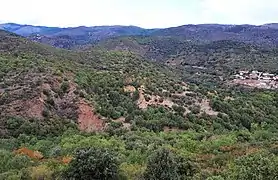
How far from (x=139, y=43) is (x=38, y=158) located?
14401 cm

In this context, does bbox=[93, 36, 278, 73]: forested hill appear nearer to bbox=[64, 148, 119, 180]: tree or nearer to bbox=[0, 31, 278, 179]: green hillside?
bbox=[0, 31, 278, 179]: green hillside

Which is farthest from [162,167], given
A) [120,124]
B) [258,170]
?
Answer: [120,124]

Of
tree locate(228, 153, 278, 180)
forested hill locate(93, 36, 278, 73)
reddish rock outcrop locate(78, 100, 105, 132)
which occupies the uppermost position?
tree locate(228, 153, 278, 180)

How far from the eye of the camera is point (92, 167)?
86.7 feet

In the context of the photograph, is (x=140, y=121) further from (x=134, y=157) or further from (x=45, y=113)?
(x=134, y=157)

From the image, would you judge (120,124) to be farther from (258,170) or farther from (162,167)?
(258,170)

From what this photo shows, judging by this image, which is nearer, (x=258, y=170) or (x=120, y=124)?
(x=258, y=170)

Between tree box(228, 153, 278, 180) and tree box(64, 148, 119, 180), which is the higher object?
tree box(228, 153, 278, 180)

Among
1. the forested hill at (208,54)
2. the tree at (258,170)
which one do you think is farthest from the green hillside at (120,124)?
the forested hill at (208,54)

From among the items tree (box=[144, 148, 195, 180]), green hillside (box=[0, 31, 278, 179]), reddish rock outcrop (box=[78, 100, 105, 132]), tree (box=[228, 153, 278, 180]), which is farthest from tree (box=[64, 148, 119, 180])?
reddish rock outcrop (box=[78, 100, 105, 132])

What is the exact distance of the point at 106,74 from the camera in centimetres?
6500

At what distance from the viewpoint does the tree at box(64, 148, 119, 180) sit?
2650 centimetres

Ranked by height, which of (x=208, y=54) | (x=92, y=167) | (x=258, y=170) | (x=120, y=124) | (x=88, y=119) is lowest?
(x=208, y=54)

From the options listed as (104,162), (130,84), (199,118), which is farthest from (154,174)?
(130,84)
